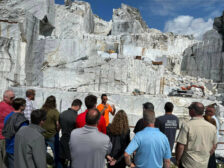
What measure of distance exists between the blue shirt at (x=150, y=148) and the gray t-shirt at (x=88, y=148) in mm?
318

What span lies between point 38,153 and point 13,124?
0.61 metres

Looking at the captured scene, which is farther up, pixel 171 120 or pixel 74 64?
pixel 74 64

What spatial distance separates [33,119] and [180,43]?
3241cm

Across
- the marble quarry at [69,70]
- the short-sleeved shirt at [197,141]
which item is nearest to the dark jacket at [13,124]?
the short-sleeved shirt at [197,141]

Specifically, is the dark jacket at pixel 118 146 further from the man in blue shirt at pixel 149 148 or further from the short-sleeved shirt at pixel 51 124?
the short-sleeved shirt at pixel 51 124

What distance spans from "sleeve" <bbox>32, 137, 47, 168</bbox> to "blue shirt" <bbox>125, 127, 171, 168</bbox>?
971 mm

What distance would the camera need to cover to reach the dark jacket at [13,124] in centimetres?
239

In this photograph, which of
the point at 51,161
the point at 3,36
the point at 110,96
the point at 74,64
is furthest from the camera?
the point at 74,64

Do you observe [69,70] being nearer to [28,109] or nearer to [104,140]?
[28,109]

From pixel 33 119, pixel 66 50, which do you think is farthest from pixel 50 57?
pixel 33 119

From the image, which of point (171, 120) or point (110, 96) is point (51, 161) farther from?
point (110, 96)

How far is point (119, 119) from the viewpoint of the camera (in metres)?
2.60

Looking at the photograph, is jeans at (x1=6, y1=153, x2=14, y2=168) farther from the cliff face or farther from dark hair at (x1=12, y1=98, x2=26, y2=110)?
the cliff face

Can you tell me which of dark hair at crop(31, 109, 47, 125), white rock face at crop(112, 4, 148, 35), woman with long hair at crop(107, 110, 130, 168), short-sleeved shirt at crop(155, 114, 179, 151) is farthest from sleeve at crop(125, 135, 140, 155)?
white rock face at crop(112, 4, 148, 35)
